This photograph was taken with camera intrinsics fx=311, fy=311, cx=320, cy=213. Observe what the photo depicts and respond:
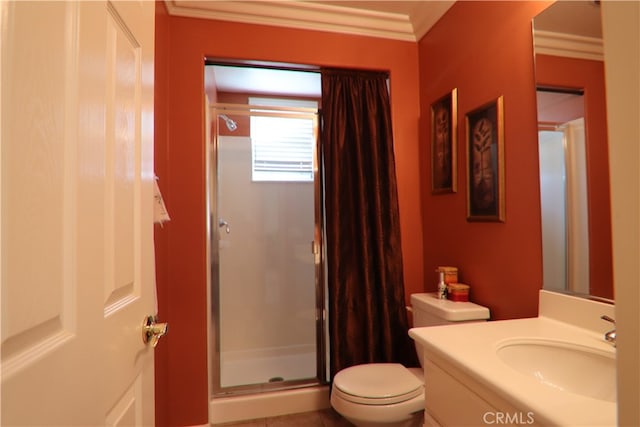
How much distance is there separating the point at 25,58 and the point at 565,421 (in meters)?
1.06

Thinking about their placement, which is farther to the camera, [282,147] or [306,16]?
[282,147]

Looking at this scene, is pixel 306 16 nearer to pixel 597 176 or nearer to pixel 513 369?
pixel 597 176

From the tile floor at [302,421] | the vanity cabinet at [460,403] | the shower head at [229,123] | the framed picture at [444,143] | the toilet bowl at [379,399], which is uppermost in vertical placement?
the shower head at [229,123]

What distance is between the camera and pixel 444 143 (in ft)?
6.12

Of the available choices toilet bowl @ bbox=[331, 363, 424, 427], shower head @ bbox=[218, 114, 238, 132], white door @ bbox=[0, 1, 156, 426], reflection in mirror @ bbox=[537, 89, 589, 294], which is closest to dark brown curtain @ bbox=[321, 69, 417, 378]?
toilet bowl @ bbox=[331, 363, 424, 427]

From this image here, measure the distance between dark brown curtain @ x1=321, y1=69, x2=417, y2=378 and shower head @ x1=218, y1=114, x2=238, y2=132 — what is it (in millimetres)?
714

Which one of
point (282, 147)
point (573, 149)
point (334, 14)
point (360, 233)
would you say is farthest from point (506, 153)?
point (282, 147)

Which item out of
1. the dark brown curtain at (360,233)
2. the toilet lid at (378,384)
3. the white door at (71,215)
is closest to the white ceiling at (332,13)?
the dark brown curtain at (360,233)

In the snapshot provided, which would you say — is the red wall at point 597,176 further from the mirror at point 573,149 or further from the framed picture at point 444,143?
the framed picture at point 444,143

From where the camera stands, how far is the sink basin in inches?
34.8

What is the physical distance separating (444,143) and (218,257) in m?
1.75

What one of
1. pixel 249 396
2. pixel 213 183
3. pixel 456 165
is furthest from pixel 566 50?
pixel 249 396

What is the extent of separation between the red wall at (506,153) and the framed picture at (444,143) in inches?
1.3

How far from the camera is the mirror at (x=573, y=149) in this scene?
3.42ft
